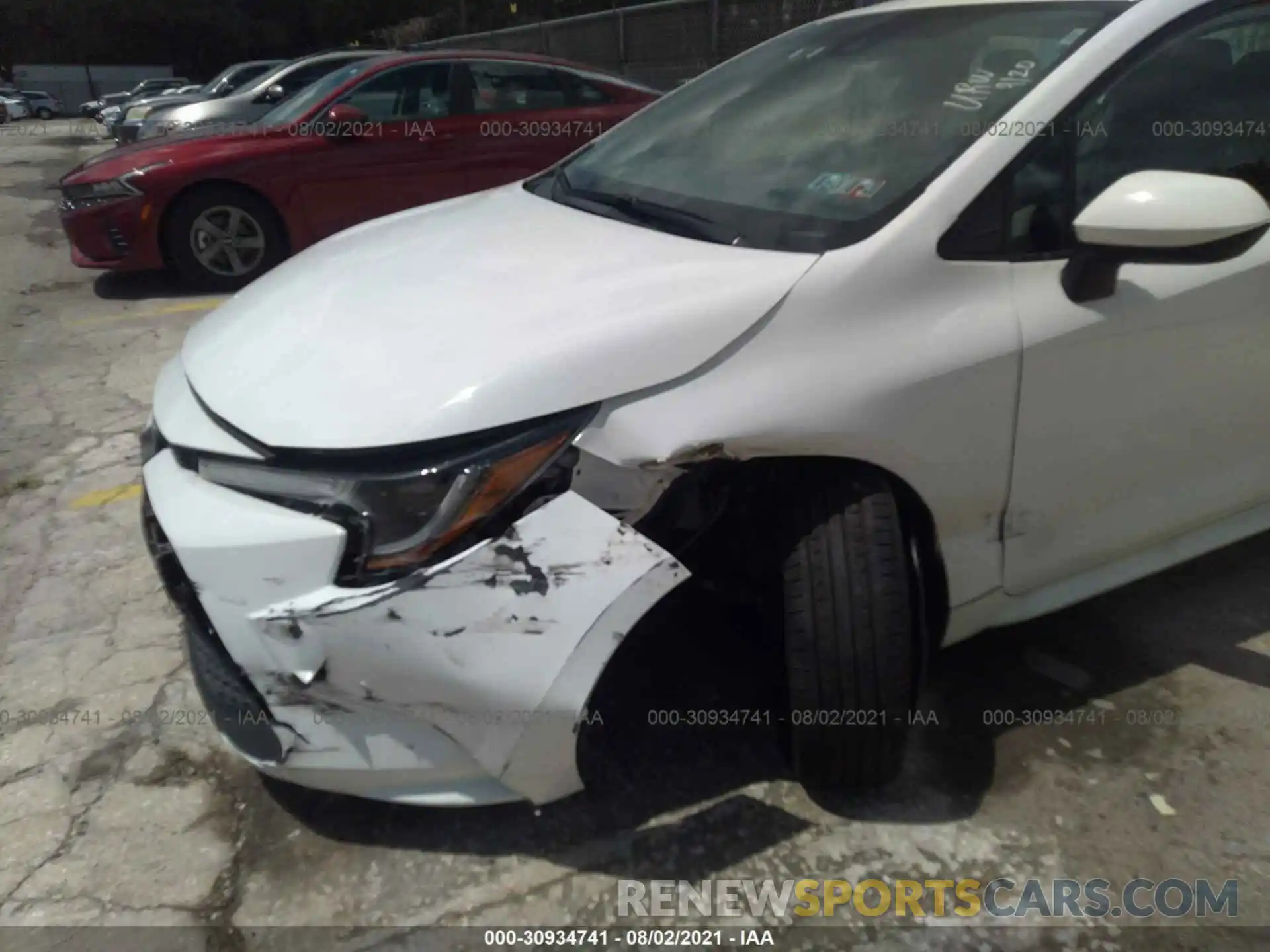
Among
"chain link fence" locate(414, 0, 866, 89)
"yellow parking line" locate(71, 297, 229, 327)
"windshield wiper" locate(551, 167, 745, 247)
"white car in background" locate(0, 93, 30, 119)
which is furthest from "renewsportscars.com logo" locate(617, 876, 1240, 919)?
"white car in background" locate(0, 93, 30, 119)

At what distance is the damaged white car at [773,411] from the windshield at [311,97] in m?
4.75

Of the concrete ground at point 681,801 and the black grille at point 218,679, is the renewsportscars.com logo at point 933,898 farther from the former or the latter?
the black grille at point 218,679

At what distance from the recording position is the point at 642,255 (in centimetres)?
196

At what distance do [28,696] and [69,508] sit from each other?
116cm

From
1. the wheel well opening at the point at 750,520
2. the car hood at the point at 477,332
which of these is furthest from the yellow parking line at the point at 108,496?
the wheel well opening at the point at 750,520

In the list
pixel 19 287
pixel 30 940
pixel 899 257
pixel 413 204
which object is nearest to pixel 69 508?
pixel 30 940

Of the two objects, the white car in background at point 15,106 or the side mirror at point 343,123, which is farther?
the white car in background at point 15,106

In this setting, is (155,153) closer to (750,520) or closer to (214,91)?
(750,520)

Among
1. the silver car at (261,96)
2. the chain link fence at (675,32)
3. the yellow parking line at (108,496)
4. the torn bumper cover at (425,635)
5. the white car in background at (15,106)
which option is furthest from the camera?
the white car in background at (15,106)

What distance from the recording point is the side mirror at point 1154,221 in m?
1.83

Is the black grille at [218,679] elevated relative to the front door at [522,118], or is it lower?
lower

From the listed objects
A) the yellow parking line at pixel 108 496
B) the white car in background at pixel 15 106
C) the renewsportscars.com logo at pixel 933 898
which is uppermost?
the yellow parking line at pixel 108 496

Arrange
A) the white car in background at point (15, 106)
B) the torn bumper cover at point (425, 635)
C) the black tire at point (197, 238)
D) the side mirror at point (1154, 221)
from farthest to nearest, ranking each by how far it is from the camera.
Answer: the white car in background at point (15, 106) → the black tire at point (197, 238) → the side mirror at point (1154, 221) → the torn bumper cover at point (425, 635)

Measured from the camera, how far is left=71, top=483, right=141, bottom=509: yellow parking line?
347 cm
